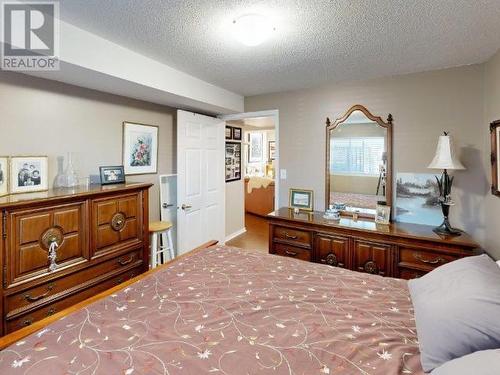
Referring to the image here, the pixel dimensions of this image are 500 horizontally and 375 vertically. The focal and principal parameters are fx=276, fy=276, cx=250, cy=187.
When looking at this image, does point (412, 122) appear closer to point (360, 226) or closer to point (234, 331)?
point (360, 226)

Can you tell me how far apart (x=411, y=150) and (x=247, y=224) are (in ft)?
12.7

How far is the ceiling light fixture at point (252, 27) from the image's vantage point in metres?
1.68

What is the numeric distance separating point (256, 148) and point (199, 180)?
451 centimetres

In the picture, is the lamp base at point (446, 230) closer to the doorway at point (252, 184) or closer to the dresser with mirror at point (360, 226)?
the dresser with mirror at point (360, 226)

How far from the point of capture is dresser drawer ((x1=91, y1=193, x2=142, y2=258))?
87.4 inches

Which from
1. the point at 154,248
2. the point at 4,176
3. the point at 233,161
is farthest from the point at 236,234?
the point at 4,176

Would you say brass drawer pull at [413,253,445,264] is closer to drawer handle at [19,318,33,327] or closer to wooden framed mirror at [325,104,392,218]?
wooden framed mirror at [325,104,392,218]

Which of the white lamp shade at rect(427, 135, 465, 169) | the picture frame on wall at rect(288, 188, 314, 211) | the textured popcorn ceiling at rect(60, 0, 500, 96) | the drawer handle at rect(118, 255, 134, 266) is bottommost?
the drawer handle at rect(118, 255, 134, 266)

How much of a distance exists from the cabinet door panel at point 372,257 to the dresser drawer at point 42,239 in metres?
2.34

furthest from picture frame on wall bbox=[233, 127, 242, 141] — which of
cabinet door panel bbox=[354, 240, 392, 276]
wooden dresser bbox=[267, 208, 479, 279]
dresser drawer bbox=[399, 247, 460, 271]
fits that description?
dresser drawer bbox=[399, 247, 460, 271]

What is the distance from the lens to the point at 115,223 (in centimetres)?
237

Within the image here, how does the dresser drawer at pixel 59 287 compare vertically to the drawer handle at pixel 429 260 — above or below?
below

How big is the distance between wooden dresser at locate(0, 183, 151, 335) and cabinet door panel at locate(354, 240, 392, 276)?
2082 millimetres

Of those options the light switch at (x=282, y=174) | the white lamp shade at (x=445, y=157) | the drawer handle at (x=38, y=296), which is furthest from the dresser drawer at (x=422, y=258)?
the drawer handle at (x=38, y=296)
